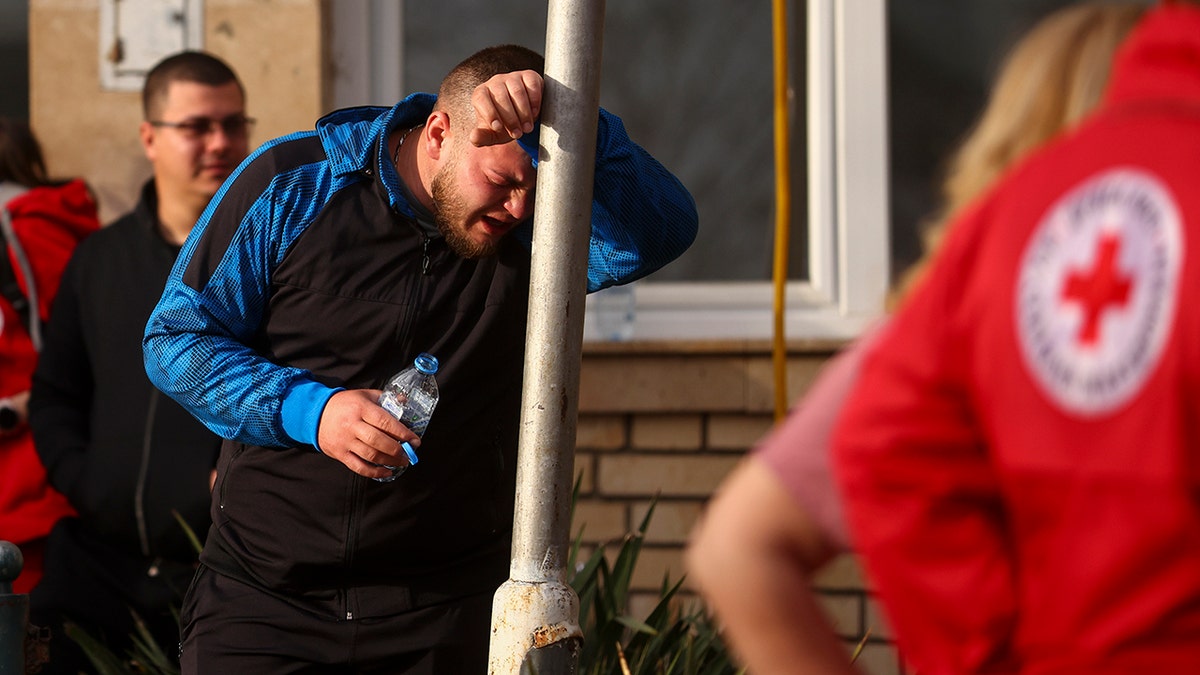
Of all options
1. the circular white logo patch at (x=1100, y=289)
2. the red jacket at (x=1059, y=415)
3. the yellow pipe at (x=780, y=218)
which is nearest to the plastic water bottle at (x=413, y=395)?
the red jacket at (x=1059, y=415)

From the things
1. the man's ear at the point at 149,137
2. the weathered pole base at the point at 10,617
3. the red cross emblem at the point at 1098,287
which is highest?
the man's ear at the point at 149,137

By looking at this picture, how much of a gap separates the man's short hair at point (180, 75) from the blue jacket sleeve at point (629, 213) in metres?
1.67

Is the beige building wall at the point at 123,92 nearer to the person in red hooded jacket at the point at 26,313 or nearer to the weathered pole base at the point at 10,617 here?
the person in red hooded jacket at the point at 26,313

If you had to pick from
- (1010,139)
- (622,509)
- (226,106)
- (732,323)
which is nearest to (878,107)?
(732,323)

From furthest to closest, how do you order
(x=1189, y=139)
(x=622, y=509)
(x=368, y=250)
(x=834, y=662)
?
1. (x=622, y=509)
2. (x=368, y=250)
3. (x=834, y=662)
4. (x=1189, y=139)

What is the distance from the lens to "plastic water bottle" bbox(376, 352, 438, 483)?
2.72 metres

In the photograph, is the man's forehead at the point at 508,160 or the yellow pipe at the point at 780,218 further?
the yellow pipe at the point at 780,218

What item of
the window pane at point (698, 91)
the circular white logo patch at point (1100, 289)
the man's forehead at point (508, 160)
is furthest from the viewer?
the window pane at point (698, 91)

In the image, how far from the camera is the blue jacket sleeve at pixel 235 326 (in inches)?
107

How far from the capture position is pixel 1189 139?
3.76 ft

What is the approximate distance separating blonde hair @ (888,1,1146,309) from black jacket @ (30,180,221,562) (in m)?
2.94

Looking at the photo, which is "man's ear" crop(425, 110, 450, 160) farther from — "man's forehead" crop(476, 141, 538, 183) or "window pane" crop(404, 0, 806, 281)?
"window pane" crop(404, 0, 806, 281)

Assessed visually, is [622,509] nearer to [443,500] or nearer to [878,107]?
[878,107]

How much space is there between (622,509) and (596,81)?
7.97 feet
